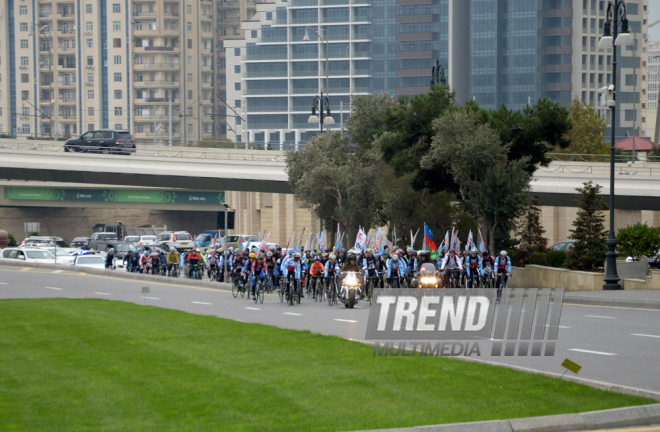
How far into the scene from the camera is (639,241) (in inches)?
1114

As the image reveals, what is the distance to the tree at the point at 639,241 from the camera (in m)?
28.2

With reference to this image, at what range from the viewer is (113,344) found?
13164mm

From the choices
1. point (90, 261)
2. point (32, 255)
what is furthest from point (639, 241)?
point (32, 255)

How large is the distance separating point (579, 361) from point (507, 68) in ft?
362

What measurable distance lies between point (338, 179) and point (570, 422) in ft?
109

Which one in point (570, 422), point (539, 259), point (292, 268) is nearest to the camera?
point (570, 422)

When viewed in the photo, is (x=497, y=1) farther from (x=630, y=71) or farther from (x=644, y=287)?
(x=644, y=287)

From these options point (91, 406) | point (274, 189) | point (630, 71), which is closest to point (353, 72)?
point (630, 71)

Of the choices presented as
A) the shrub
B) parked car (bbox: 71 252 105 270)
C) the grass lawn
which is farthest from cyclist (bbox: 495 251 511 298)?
parked car (bbox: 71 252 105 270)

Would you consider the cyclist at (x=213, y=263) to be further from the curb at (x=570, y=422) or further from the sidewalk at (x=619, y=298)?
the curb at (x=570, y=422)

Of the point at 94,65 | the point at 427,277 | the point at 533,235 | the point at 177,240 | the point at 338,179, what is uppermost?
the point at 94,65

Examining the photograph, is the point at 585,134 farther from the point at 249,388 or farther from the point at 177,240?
the point at 249,388

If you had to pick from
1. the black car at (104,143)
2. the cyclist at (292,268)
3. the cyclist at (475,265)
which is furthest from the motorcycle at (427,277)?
the black car at (104,143)

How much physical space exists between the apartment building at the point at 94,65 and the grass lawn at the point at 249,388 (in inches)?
4835
